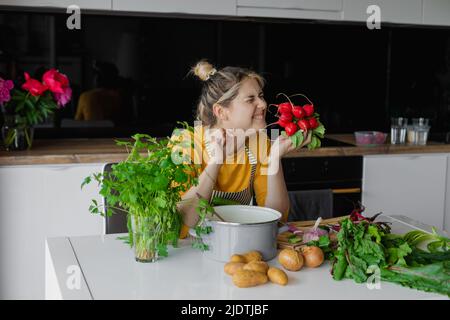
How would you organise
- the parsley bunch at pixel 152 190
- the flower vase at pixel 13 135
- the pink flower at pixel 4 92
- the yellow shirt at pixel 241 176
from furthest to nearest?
1. the flower vase at pixel 13 135
2. the pink flower at pixel 4 92
3. the yellow shirt at pixel 241 176
4. the parsley bunch at pixel 152 190

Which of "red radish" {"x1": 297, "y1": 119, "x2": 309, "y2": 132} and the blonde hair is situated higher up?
the blonde hair

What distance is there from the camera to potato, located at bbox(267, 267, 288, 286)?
4.81ft

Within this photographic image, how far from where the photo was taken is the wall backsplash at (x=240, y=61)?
348 centimetres

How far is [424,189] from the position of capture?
3686 mm

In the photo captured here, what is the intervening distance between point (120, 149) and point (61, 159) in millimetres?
328

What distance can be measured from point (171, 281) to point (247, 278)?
183mm

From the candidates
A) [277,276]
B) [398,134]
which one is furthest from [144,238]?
[398,134]

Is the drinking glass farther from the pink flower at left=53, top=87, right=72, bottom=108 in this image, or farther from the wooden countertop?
the pink flower at left=53, top=87, right=72, bottom=108

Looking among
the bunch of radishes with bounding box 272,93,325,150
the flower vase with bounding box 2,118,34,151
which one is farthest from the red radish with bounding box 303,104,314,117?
the flower vase with bounding box 2,118,34,151

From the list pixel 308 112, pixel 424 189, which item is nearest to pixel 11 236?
pixel 308 112

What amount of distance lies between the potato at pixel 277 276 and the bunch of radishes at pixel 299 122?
1.53 feet

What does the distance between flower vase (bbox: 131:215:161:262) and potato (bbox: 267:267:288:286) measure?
31 cm

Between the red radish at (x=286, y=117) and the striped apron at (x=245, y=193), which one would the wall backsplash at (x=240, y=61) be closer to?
the striped apron at (x=245, y=193)

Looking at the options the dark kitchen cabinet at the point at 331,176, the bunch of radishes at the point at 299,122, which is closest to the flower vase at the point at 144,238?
the bunch of radishes at the point at 299,122
